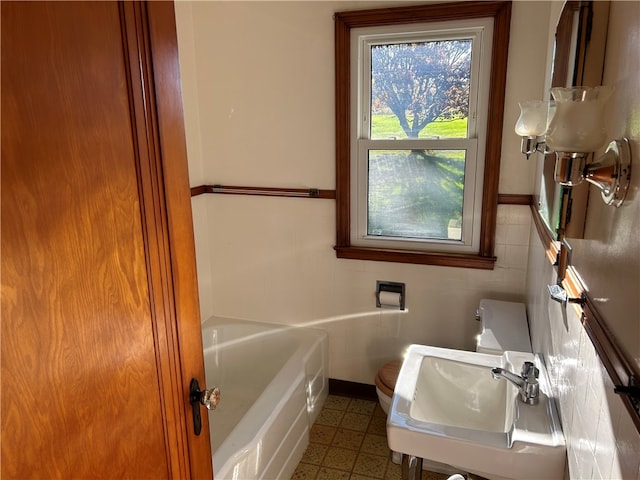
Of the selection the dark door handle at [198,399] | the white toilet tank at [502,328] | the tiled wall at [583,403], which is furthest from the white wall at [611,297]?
the dark door handle at [198,399]

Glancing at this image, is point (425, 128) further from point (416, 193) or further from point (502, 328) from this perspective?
point (502, 328)

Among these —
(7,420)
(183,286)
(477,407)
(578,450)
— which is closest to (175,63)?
(183,286)

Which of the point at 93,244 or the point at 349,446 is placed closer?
the point at 93,244

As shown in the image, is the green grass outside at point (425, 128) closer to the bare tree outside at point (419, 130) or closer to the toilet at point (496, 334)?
the bare tree outside at point (419, 130)

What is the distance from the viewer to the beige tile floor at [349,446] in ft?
7.38

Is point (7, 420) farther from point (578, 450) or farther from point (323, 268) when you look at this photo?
point (323, 268)

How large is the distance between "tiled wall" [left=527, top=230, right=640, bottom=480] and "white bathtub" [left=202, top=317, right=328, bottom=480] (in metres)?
1.15

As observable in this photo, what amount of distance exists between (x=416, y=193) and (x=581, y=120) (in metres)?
1.61

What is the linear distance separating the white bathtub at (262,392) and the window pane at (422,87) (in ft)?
4.33

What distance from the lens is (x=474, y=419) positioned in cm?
163

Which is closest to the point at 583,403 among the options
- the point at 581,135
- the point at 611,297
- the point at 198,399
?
the point at 611,297

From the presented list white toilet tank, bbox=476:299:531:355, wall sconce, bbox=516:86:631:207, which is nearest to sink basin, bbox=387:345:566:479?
white toilet tank, bbox=476:299:531:355

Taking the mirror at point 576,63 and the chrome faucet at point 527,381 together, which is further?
the chrome faucet at point 527,381

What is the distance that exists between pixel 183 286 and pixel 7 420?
48cm
